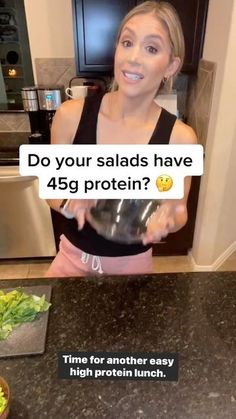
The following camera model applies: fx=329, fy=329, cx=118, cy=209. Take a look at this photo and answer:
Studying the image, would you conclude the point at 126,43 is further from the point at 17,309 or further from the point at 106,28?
the point at 106,28

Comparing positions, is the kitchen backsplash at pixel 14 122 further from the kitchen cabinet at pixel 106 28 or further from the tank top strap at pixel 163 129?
the tank top strap at pixel 163 129

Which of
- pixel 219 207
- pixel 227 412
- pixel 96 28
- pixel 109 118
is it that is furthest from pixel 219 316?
pixel 96 28

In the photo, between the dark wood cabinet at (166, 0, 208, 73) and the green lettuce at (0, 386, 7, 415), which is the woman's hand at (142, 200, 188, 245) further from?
the dark wood cabinet at (166, 0, 208, 73)

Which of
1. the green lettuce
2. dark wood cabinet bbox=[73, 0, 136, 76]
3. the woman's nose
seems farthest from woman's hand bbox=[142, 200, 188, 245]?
dark wood cabinet bbox=[73, 0, 136, 76]

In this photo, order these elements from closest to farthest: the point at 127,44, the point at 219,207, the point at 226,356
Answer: the point at 127,44, the point at 226,356, the point at 219,207

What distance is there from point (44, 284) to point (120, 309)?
0.69 ft

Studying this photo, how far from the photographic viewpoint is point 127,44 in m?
0.48

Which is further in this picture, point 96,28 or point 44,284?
point 96,28

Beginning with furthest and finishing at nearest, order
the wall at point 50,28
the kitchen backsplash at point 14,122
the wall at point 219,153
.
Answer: the kitchen backsplash at point 14,122 → the wall at point 50,28 → the wall at point 219,153

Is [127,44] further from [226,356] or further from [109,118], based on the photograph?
[226,356]

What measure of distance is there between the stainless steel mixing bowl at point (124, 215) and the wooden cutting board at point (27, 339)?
30 cm

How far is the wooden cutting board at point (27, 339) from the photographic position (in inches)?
25.7

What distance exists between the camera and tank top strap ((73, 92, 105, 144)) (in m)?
0.55

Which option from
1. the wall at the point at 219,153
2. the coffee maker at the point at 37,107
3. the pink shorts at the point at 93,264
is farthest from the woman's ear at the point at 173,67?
the coffee maker at the point at 37,107
